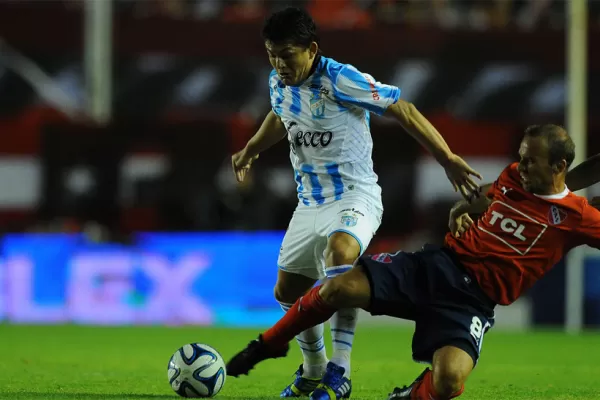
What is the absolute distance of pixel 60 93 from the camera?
19.0 metres

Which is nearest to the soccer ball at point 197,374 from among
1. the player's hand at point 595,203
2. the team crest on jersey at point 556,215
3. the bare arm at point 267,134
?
the bare arm at point 267,134

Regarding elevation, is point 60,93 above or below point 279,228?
above

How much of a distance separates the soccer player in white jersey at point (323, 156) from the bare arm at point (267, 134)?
0.38 feet

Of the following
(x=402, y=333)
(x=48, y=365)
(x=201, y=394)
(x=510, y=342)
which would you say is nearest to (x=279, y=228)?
(x=402, y=333)

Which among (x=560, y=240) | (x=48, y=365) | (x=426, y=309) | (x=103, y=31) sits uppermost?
(x=103, y=31)

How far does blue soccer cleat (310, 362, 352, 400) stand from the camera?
18.3ft

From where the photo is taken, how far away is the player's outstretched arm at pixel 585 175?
5.96m

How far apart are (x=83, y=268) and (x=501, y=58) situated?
841cm

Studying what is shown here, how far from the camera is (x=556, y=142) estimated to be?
17.7 feet

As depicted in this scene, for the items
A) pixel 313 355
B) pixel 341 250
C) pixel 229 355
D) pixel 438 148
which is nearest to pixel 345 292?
pixel 341 250

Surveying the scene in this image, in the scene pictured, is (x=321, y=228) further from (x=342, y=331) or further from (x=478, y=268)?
(x=478, y=268)

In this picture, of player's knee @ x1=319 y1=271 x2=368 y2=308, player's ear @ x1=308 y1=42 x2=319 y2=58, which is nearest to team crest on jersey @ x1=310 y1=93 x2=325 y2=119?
player's ear @ x1=308 y1=42 x2=319 y2=58

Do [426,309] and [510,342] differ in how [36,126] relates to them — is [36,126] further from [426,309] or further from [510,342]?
[426,309]

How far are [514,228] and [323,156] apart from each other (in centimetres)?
121
